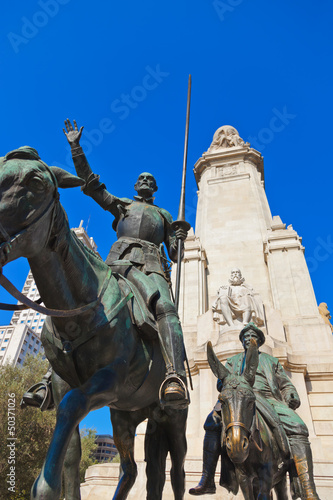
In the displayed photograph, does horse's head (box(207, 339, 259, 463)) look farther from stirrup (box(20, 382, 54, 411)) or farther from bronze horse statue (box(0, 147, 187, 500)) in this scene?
stirrup (box(20, 382, 54, 411))

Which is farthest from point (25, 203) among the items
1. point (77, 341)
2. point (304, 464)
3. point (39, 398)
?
point (304, 464)

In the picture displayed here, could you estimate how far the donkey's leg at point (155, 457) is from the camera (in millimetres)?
4523

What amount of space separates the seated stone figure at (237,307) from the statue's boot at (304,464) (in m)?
8.07

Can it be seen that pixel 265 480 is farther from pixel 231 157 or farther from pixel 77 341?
pixel 231 157

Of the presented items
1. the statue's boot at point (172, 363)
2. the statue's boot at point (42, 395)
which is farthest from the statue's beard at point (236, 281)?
the statue's boot at point (42, 395)

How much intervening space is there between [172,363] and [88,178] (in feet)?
8.78

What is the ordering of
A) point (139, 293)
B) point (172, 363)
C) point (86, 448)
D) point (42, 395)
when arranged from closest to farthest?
point (172, 363) → point (42, 395) → point (139, 293) → point (86, 448)

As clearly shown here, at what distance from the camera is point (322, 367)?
12.5 meters

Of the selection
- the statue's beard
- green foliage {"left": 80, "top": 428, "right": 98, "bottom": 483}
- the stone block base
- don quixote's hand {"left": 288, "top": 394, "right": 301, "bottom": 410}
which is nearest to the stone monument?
the stone block base

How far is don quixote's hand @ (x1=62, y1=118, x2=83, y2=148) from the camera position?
4.77m

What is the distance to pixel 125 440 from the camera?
15.1 ft

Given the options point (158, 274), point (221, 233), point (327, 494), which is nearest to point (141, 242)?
point (158, 274)

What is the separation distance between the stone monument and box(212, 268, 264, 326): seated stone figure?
44 mm

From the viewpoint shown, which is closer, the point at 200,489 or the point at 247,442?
the point at 247,442
